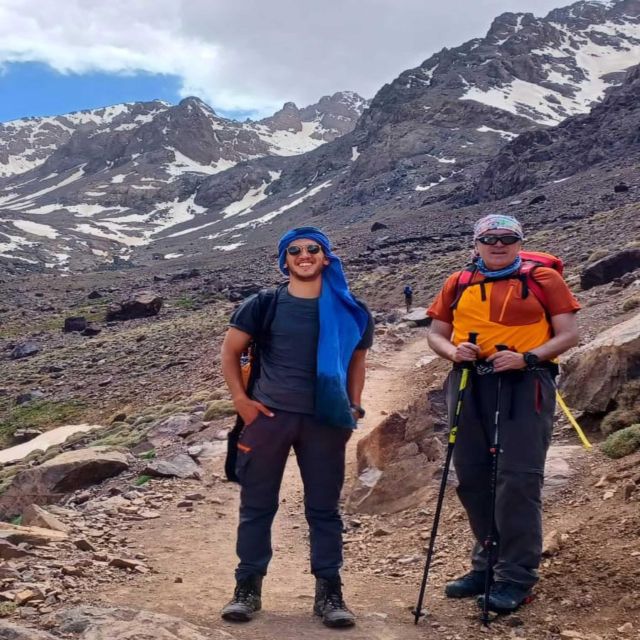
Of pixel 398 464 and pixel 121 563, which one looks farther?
pixel 398 464

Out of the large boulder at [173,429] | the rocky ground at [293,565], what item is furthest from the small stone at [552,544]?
the large boulder at [173,429]

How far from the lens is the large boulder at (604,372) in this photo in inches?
298

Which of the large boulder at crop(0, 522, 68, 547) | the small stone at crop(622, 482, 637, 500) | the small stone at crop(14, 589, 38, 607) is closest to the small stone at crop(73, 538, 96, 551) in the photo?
the large boulder at crop(0, 522, 68, 547)

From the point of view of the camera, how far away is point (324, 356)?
14.2ft

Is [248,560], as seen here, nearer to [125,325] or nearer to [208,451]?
[208,451]

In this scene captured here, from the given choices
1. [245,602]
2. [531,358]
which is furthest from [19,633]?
[531,358]

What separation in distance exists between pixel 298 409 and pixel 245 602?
51.2 inches

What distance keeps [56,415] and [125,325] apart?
1825 centimetres

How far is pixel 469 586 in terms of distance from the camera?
4648mm

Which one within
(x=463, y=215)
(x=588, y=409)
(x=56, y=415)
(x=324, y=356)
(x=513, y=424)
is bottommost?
(x=56, y=415)

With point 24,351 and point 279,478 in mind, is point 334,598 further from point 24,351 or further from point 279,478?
point 24,351

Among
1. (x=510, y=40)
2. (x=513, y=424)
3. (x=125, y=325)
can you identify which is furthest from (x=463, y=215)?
(x=510, y=40)

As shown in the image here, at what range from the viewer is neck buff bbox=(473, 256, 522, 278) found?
14.7ft

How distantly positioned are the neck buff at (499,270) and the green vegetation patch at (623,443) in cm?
299
